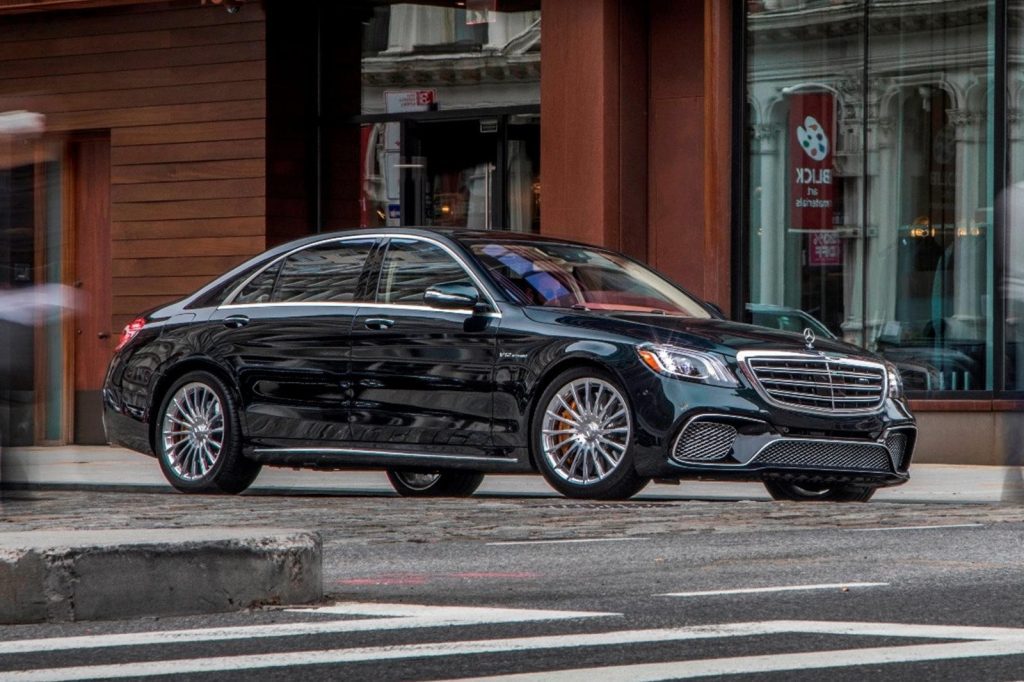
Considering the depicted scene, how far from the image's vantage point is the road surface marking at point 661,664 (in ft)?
15.8

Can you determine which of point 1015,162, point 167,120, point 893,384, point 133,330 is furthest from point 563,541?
point 167,120

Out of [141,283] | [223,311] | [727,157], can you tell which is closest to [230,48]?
[141,283]

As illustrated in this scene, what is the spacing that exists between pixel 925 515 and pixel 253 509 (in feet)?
10.6

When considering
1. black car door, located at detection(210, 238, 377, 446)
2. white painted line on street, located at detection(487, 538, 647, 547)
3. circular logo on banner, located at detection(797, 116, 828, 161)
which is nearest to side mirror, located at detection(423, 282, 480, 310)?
black car door, located at detection(210, 238, 377, 446)

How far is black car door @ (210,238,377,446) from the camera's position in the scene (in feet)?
36.3

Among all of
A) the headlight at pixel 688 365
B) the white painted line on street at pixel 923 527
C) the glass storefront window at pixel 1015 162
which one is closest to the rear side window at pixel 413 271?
the headlight at pixel 688 365

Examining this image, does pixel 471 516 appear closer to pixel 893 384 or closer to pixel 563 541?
pixel 563 541

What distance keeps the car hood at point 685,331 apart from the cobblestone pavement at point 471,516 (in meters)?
0.80

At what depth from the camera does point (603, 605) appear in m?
6.13

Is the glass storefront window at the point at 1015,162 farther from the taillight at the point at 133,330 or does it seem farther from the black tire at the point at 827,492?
the taillight at the point at 133,330

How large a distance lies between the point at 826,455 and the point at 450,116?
9041 millimetres

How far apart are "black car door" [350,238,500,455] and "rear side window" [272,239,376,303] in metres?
0.20

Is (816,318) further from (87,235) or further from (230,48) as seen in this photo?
(87,235)

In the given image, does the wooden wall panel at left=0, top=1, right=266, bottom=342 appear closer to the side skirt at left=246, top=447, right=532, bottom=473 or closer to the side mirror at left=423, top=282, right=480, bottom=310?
the side skirt at left=246, top=447, right=532, bottom=473
